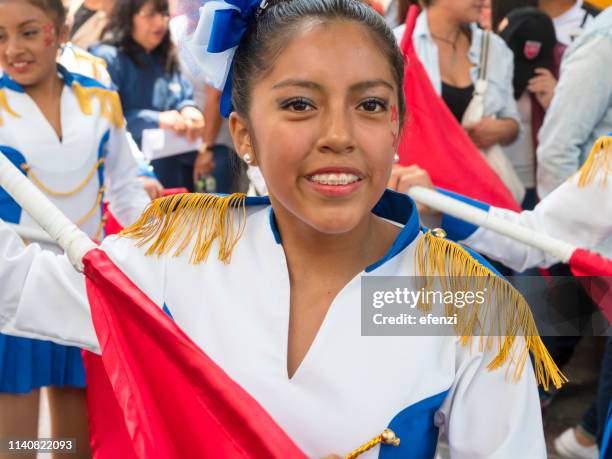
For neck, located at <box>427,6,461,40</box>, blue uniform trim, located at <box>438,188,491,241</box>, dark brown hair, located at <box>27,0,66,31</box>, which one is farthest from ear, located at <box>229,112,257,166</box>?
neck, located at <box>427,6,461,40</box>

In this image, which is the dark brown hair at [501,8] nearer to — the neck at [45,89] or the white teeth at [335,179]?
the neck at [45,89]

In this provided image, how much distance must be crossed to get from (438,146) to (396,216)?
1225 millimetres

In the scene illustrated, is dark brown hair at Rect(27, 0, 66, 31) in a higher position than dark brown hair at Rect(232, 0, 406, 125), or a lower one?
higher

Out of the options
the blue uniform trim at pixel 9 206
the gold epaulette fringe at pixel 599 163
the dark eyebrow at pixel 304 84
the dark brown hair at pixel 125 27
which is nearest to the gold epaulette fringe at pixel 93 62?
the blue uniform trim at pixel 9 206

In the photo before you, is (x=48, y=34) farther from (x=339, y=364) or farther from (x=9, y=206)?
(x=339, y=364)

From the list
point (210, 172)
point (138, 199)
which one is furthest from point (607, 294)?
point (210, 172)

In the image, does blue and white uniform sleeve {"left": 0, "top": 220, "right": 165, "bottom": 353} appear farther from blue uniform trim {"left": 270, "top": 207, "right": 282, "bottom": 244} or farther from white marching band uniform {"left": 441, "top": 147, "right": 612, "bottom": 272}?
white marching band uniform {"left": 441, "top": 147, "right": 612, "bottom": 272}

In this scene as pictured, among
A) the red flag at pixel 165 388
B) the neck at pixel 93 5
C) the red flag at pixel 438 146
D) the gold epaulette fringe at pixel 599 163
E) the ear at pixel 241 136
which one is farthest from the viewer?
the neck at pixel 93 5

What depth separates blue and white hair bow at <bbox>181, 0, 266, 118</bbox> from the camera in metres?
1.63

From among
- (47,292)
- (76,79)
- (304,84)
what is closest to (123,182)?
(76,79)

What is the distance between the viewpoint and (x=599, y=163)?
2240mm

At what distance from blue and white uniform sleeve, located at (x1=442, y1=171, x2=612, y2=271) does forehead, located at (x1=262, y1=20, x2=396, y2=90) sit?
909mm

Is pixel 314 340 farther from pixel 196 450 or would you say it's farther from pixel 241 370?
pixel 196 450

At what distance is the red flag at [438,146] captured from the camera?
9.58 ft
